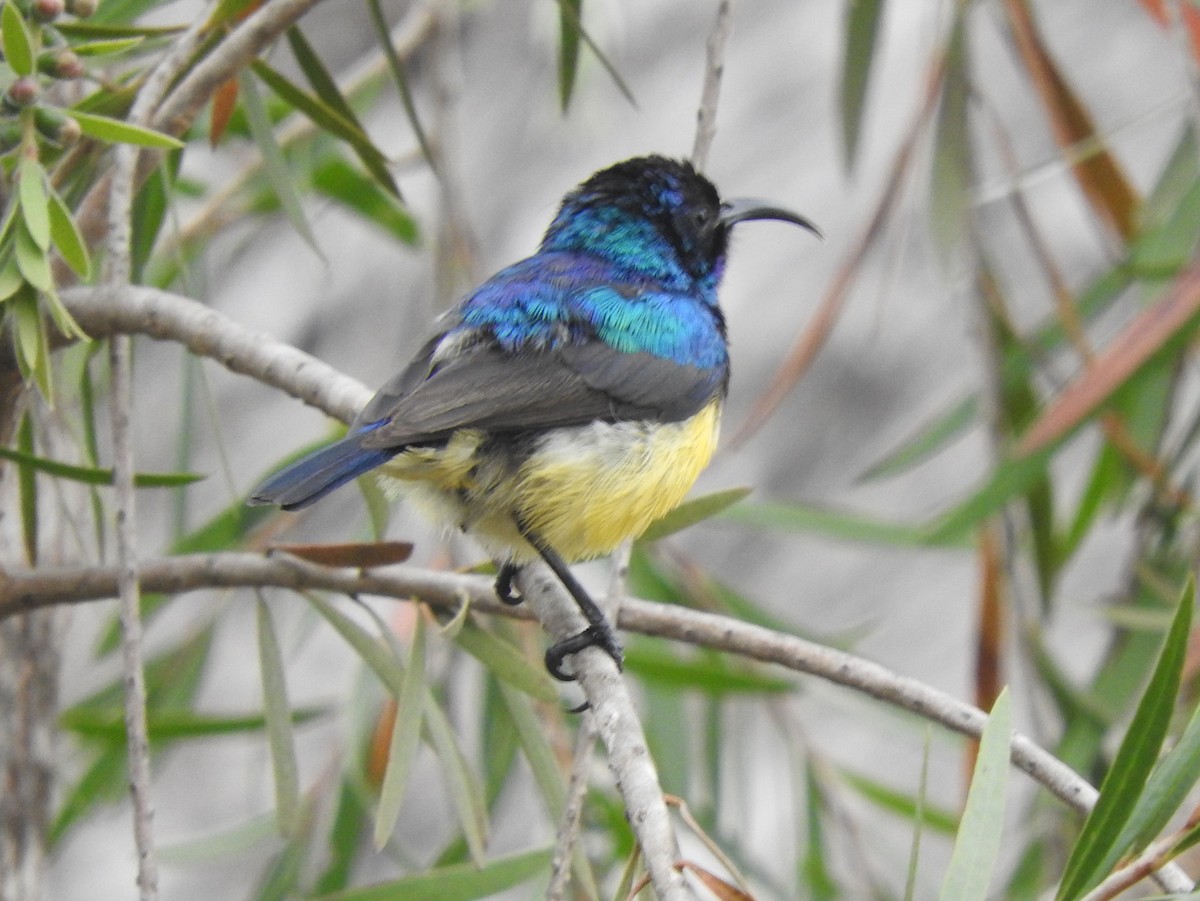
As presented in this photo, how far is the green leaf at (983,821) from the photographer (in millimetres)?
1488

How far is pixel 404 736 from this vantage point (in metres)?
2.00

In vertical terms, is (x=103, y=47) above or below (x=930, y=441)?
above

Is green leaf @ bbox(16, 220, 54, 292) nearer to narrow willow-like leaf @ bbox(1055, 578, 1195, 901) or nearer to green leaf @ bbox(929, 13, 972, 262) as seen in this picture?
narrow willow-like leaf @ bbox(1055, 578, 1195, 901)

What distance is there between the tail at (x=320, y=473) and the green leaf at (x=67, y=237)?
43cm

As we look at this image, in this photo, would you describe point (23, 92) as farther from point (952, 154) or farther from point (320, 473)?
point (952, 154)

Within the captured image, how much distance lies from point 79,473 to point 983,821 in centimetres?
127

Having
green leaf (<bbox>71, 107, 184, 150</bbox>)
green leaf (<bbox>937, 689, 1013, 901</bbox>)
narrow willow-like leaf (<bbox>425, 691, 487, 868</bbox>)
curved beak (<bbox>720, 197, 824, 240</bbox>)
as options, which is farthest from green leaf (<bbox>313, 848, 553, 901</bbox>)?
curved beak (<bbox>720, 197, 824, 240</bbox>)

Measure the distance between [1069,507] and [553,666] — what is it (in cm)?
471

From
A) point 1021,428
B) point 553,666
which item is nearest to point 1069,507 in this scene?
point 1021,428

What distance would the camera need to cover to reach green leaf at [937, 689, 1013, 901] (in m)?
1.49

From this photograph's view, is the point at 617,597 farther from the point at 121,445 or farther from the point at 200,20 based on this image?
the point at 200,20

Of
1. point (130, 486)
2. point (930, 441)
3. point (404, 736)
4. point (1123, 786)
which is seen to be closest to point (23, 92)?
point (130, 486)

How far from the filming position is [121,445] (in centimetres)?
197

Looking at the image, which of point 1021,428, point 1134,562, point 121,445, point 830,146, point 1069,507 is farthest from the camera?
point 830,146
